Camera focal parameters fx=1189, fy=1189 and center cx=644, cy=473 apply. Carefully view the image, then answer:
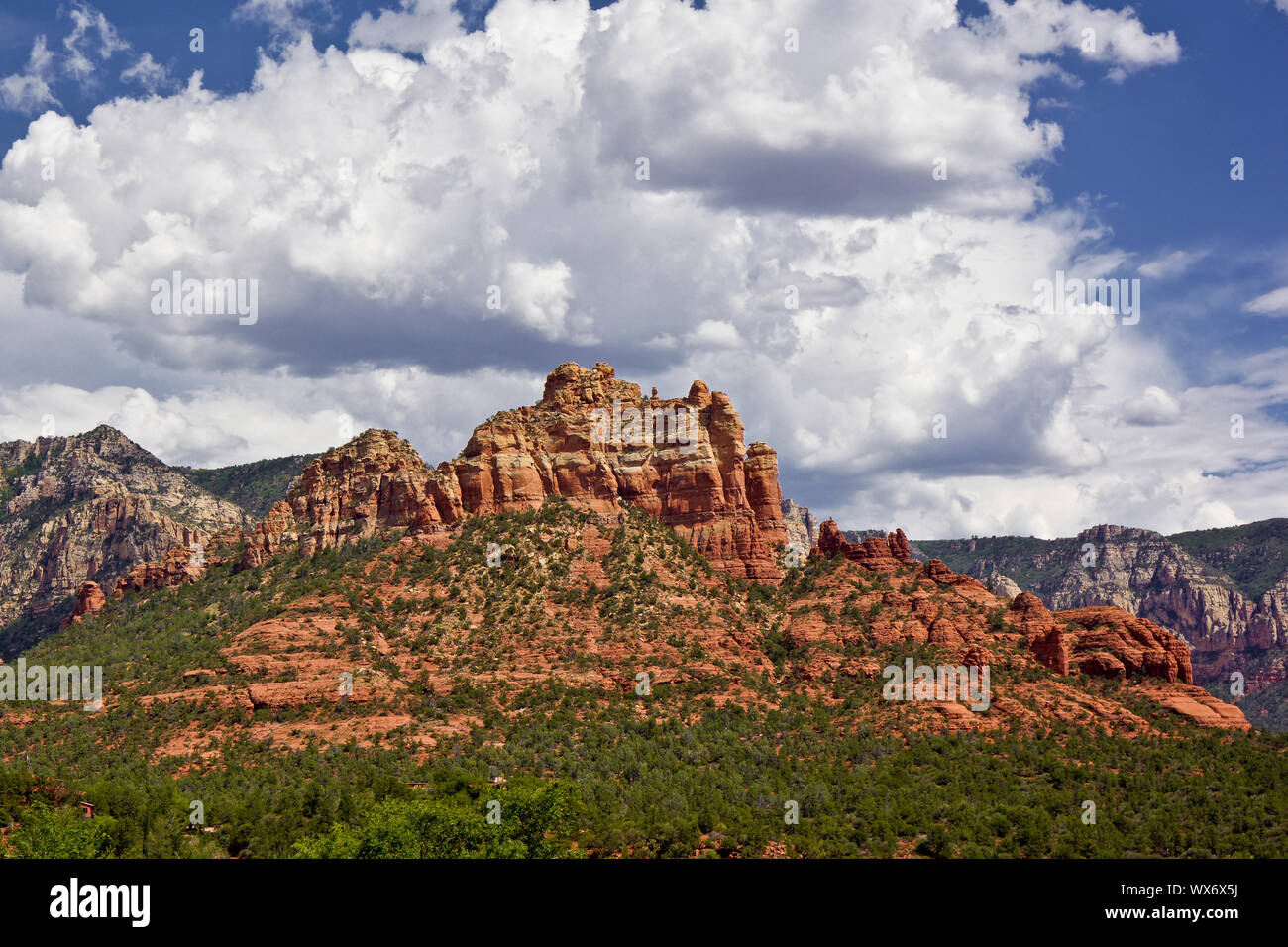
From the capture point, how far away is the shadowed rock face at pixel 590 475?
14225cm

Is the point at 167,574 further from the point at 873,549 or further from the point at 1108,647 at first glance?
the point at 1108,647

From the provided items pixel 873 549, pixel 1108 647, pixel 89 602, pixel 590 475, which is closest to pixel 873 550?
pixel 873 549

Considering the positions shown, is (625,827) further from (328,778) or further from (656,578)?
(656,578)

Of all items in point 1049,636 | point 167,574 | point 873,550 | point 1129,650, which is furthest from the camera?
Answer: point 167,574

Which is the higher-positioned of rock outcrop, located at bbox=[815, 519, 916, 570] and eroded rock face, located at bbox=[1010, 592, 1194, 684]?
rock outcrop, located at bbox=[815, 519, 916, 570]

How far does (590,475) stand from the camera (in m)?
144

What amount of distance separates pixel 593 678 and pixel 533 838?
3834 centimetres

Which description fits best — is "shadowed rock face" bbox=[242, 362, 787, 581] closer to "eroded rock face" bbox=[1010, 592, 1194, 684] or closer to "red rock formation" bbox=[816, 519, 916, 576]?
"red rock formation" bbox=[816, 519, 916, 576]

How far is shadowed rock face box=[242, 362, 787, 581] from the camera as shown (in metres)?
142

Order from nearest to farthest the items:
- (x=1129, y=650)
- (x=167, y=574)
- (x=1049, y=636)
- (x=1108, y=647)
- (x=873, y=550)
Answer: (x=1129, y=650), (x=1049, y=636), (x=1108, y=647), (x=873, y=550), (x=167, y=574)

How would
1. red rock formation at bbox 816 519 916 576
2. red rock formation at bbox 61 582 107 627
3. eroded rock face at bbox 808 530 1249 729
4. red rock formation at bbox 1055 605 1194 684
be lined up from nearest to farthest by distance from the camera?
eroded rock face at bbox 808 530 1249 729, red rock formation at bbox 1055 605 1194 684, red rock formation at bbox 816 519 916 576, red rock formation at bbox 61 582 107 627

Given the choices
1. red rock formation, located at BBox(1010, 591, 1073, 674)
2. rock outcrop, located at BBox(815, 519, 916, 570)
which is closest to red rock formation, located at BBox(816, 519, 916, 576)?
rock outcrop, located at BBox(815, 519, 916, 570)

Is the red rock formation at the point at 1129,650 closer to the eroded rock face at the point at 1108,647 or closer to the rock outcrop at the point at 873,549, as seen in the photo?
the eroded rock face at the point at 1108,647
